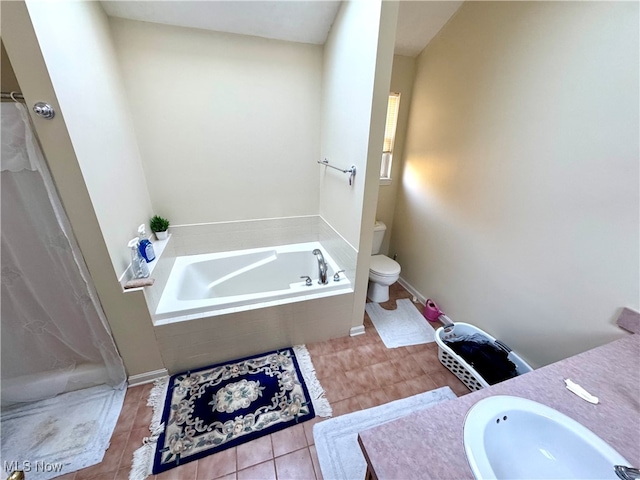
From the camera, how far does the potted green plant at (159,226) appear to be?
1.99 m

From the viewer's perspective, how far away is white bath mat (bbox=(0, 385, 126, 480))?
113cm

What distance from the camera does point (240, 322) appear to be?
5.25ft

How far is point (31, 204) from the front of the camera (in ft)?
3.65

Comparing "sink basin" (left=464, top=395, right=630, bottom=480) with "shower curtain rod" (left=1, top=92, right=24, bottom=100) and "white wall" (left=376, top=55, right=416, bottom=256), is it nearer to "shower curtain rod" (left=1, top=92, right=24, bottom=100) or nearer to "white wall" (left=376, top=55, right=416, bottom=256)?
"shower curtain rod" (left=1, top=92, right=24, bottom=100)

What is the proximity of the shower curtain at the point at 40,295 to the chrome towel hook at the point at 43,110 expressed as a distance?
0.25 feet

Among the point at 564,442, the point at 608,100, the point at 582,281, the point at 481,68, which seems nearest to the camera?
the point at 564,442

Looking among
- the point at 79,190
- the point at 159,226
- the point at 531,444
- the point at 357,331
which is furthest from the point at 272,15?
the point at 531,444

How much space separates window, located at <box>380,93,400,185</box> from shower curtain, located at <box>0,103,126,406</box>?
219 cm

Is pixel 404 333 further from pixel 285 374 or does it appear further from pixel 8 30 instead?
pixel 8 30

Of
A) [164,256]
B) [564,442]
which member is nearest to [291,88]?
[164,256]

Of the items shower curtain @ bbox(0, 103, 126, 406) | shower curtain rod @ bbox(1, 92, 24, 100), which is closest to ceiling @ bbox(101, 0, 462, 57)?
shower curtain rod @ bbox(1, 92, 24, 100)

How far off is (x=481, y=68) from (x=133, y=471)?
302 cm

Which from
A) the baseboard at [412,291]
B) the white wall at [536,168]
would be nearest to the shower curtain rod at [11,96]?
the white wall at [536,168]

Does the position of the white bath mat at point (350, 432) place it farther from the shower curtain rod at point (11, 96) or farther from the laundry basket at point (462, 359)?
the shower curtain rod at point (11, 96)
